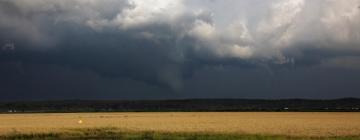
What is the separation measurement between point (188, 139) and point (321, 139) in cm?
901

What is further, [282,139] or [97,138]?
[97,138]

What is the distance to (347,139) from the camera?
36.1 meters

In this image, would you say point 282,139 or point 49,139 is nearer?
point 282,139

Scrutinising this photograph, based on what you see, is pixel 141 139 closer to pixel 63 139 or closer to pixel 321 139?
pixel 63 139

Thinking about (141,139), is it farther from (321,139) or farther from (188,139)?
(321,139)

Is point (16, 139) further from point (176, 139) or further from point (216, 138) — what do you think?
point (216, 138)

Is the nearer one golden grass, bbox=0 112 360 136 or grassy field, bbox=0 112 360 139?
grassy field, bbox=0 112 360 139

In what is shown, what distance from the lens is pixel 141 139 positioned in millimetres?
37781

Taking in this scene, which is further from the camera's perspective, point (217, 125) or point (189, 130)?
point (217, 125)

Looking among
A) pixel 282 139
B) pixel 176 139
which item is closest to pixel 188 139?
pixel 176 139

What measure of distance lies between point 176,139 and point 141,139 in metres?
2.43

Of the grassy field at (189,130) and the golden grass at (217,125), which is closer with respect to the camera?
the grassy field at (189,130)

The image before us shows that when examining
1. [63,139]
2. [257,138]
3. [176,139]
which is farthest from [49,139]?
[257,138]

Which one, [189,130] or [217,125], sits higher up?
[217,125]
